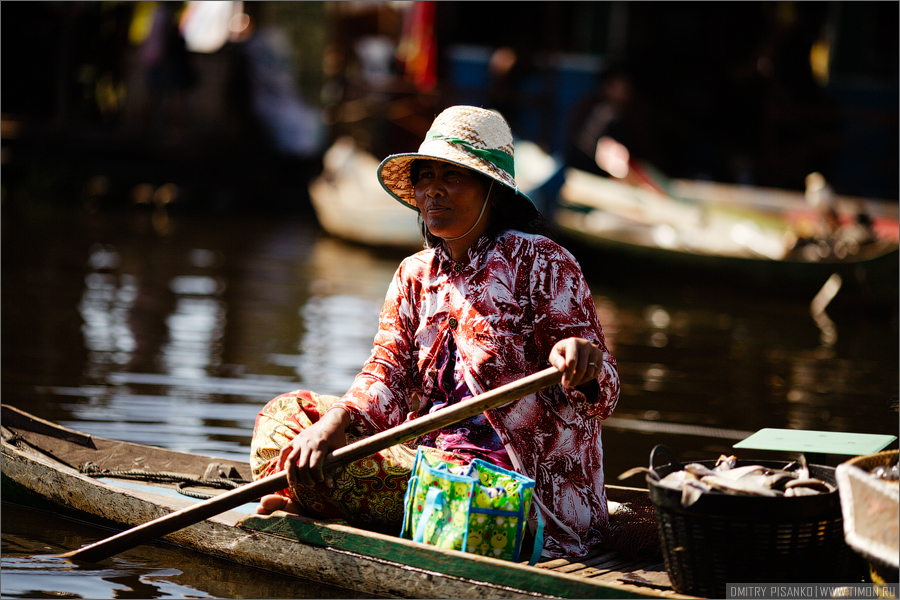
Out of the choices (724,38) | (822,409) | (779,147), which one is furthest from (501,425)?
(724,38)

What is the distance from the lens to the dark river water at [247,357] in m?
3.67

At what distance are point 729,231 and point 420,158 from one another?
877cm

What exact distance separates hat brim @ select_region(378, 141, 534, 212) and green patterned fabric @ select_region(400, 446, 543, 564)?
81 cm

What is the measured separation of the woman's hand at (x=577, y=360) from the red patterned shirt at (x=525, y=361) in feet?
0.64

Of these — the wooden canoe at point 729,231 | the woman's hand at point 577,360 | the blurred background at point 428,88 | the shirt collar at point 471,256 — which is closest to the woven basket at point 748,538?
the woman's hand at point 577,360

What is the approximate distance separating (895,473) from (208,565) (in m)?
2.10

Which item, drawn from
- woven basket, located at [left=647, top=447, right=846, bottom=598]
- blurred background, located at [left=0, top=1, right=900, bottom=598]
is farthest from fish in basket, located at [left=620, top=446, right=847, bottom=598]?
blurred background, located at [left=0, top=1, right=900, bottom=598]

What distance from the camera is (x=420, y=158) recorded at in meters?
3.15

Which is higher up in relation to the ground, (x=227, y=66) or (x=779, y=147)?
(x=227, y=66)

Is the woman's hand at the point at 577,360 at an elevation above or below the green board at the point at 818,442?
above

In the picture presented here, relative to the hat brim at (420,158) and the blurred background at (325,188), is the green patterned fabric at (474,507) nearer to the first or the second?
the blurred background at (325,188)

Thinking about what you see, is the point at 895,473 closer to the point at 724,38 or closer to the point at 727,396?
the point at 727,396

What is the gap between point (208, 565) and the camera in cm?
340

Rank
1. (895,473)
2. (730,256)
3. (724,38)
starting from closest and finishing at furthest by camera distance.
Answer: (895,473)
(730,256)
(724,38)
